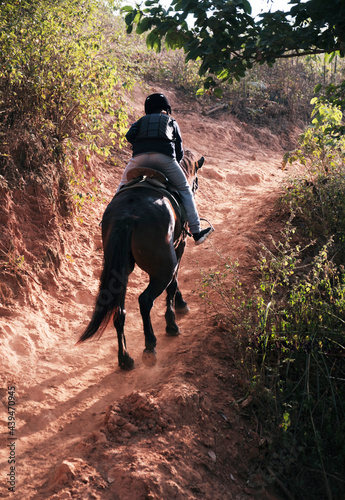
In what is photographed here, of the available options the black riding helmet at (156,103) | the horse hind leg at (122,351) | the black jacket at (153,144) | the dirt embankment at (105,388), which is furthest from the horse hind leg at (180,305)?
the black riding helmet at (156,103)

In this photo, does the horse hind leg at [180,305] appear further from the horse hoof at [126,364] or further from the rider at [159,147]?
the horse hoof at [126,364]

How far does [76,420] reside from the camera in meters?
3.56

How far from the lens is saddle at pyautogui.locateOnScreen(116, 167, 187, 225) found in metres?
4.25

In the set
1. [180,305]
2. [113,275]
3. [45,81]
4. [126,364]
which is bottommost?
[126,364]

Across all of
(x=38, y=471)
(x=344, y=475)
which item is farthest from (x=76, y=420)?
(x=344, y=475)

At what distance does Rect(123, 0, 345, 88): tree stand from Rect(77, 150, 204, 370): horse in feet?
4.45

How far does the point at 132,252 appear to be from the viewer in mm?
3955

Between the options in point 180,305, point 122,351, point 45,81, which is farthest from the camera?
point 45,81

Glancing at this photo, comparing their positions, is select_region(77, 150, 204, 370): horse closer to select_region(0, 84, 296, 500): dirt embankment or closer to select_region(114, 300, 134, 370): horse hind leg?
select_region(114, 300, 134, 370): horse hind leg

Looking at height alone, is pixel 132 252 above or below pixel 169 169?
below

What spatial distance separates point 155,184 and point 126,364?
6.54 ft

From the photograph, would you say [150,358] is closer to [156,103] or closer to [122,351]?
[122,351]

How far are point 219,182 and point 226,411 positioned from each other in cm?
803

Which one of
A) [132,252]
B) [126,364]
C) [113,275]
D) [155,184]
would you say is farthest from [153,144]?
[126,364]
